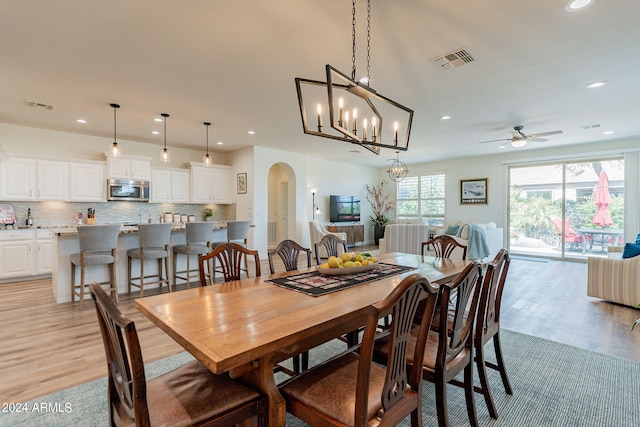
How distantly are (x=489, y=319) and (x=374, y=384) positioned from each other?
3.74 feet

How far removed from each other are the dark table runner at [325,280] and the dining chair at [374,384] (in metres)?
0.47

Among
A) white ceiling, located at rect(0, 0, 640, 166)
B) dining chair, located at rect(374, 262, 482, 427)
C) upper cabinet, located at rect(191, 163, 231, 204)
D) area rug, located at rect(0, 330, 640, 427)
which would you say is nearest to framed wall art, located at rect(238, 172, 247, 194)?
upper cabinet, located at rect(191, 163, 231, 204)

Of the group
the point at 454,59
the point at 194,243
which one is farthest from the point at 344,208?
the point at 454,59

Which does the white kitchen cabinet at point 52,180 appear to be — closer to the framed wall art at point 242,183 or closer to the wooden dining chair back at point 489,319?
the framed wall art at point 242,183

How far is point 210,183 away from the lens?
7.46 m

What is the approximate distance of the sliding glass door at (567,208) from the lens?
679 centimetres

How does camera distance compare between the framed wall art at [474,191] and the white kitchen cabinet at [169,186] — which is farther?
the framed wall art at [474,191]

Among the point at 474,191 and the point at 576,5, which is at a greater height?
the point at 576,5

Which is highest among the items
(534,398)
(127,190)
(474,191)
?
(474,191)

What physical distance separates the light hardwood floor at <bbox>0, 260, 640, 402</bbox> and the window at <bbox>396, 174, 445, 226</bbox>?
482 centimetres

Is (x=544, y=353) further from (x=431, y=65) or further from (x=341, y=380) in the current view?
(x=431, y=65)

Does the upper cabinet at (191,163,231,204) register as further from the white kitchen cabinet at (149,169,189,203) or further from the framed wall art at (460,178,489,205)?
the framed wall art at (460,178,489,205)

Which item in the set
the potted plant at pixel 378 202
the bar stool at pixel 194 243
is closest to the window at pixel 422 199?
the potted plant at pixel 378 202

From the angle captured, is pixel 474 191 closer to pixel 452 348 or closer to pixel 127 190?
pixel 452 348
